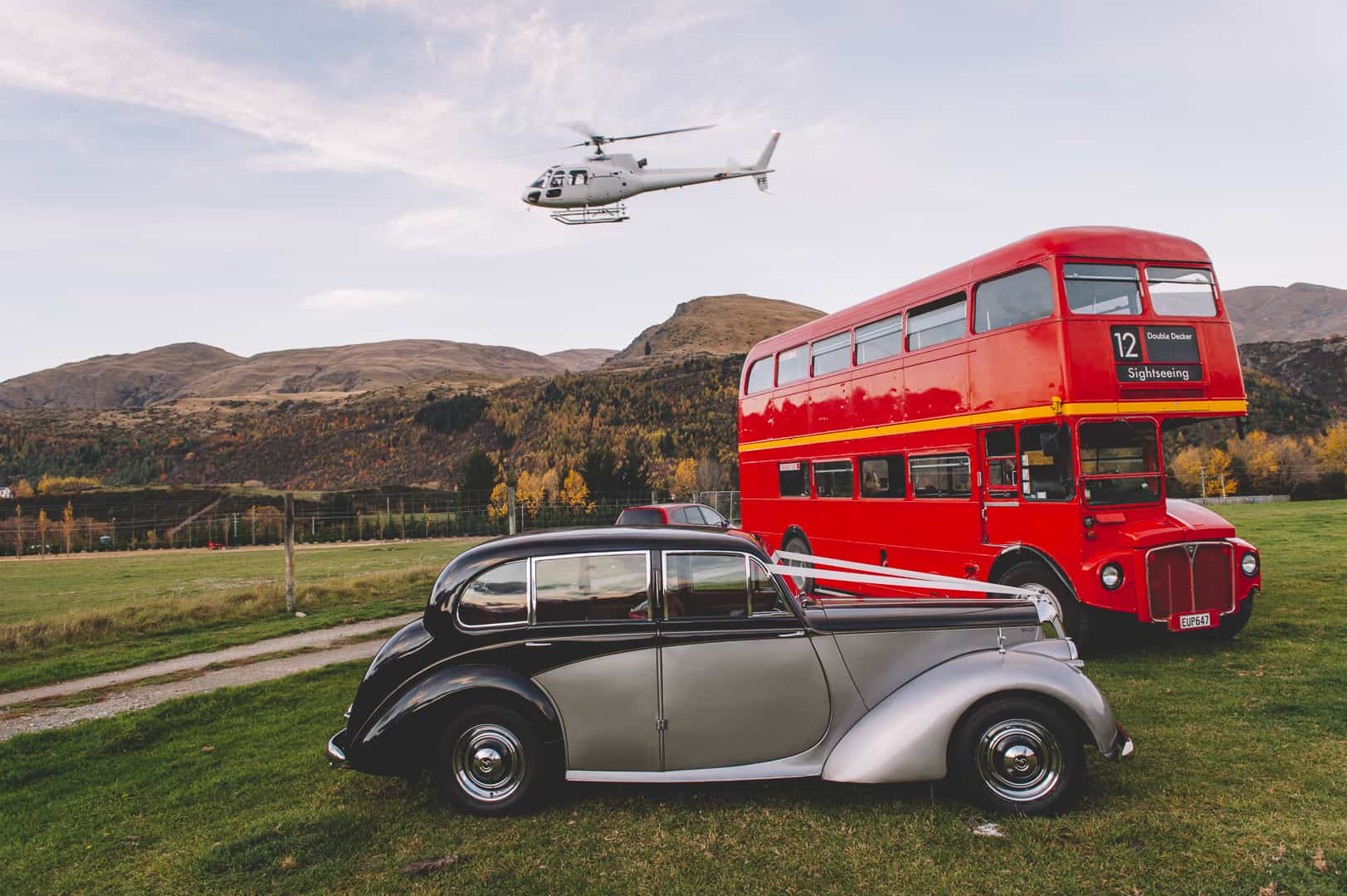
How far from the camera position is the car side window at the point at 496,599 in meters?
5.11

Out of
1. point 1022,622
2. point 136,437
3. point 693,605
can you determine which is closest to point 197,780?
point 693,605

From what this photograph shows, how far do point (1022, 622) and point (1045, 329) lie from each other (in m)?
5.02

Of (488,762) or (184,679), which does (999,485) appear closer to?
(488,762)

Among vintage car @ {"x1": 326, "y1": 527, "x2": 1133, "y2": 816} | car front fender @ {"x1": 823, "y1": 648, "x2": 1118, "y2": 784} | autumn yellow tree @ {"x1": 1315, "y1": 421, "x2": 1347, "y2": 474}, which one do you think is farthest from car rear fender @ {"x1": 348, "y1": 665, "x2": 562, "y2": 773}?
autumn yellow tree @ {"x1": 1315, "y1": 421, "x2": 1347, "y2": 474}

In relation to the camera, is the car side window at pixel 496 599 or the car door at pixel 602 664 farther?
the car side window at pixel 496 599

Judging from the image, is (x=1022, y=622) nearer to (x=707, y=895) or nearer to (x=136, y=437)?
(x=707, y=895)

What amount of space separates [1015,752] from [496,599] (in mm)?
3397

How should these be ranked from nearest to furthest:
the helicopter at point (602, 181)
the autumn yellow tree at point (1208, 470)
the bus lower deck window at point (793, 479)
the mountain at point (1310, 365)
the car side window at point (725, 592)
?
the car side window at point (725, 592) < the bus lower deck window at point (793, 479) < the helicopter at point (602, 181) < the autumn yellow tree at point (1208, 470) < the mountain at point (1310, 365)

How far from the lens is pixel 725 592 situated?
5.11 m

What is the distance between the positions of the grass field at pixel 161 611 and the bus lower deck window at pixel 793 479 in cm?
805

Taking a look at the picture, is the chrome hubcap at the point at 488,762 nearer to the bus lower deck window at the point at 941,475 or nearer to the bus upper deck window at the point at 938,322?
the bus lower deck window at the point at 941,475

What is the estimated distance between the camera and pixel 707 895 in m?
3.94

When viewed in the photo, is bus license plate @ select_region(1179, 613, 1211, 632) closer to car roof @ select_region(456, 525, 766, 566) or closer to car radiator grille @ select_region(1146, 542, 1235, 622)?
car radiator grille @ select_region(1146, 542, 1235, 622)

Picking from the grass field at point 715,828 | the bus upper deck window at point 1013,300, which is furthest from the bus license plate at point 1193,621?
the bus upper deck window at point 1013,300
